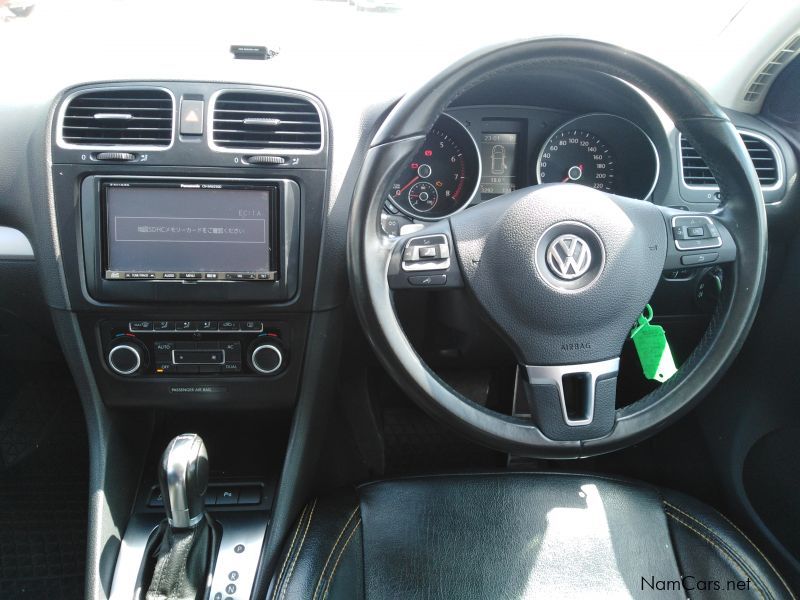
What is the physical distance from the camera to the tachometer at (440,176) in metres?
1.30

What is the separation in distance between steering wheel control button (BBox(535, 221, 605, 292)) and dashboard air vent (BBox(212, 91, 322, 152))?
44cm

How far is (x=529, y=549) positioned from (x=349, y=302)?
56 centimetres

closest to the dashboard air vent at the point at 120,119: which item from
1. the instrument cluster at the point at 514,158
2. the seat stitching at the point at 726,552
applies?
the instrument cluster at the point at 514,158

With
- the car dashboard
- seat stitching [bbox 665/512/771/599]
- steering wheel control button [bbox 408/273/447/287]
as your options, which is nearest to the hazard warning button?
the car dashboard

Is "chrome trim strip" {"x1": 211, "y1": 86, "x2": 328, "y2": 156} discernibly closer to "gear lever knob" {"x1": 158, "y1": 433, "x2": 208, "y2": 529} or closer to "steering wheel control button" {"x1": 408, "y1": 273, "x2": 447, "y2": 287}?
"steering wheel control button" {"x1": 408, "y1": 273, "x2": 447, "y2": 287}

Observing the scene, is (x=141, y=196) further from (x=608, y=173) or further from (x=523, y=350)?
(x=608, y=173)

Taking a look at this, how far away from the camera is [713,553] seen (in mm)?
1189

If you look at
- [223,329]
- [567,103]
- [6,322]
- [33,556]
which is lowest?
[33,556]

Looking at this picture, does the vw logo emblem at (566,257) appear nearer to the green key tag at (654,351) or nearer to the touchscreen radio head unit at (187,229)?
the green key tag at (654,351)

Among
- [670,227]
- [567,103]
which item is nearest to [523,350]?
[670,227]

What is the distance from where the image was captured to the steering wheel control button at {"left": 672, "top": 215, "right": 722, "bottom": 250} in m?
1.12

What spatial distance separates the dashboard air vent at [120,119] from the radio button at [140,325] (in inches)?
12.6

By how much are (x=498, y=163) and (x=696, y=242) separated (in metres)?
0.44

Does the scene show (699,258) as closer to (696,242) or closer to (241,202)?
(696,242)
